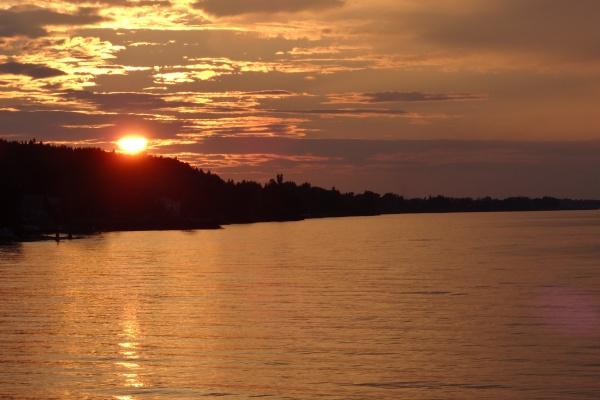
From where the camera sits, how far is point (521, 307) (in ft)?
184

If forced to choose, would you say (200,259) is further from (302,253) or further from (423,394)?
(423,394)

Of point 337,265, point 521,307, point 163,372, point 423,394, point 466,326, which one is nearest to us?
point 423,394

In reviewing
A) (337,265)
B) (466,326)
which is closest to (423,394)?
(466,326)

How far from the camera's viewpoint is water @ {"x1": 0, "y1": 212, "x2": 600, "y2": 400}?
104 ft

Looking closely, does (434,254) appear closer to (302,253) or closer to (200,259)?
(302,253)

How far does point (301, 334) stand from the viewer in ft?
142

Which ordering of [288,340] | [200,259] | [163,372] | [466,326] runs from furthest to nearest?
[200,259] < [466,326] < [288,340] < [163,372]

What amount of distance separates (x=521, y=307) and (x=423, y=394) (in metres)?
27.5

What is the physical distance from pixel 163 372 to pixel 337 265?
6542cm

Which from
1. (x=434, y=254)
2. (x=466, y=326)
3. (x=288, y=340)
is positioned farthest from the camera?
(x=434, y=254)

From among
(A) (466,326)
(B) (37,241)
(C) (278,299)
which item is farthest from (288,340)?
(B) (37,241)

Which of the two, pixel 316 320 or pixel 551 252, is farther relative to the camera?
pixel 551 252

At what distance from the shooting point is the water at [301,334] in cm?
3180

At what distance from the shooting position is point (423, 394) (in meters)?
30.5
